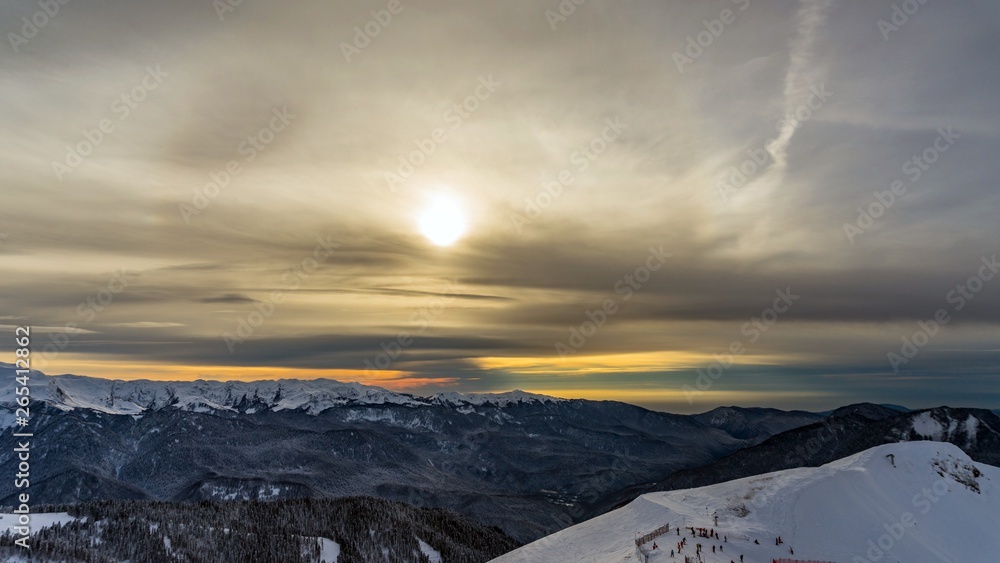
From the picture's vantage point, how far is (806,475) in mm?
93938

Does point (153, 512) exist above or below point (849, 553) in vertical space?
above

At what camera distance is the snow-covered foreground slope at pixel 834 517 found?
70.4 m

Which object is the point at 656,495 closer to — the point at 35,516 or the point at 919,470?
the point at 919,470

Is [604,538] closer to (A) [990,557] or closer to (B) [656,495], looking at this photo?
(B) [656,495]

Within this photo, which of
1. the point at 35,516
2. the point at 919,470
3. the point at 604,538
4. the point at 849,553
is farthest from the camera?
the point at 35,516

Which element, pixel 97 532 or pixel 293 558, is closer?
pixel 97 532

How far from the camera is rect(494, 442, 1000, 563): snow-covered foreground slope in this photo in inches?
2773

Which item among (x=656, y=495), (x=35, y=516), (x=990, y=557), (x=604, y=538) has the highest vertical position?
(x=35, y=516)

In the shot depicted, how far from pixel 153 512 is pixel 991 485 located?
803 ft

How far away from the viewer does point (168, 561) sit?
168m

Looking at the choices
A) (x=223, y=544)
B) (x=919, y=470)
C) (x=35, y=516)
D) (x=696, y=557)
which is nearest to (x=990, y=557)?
(x=919, y=470)

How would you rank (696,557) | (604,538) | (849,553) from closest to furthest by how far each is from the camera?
(696,557)
(849,553)
(604,538)

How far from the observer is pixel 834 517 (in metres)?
78.6

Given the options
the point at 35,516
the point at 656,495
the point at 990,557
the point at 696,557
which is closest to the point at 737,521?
the point at 696,557
